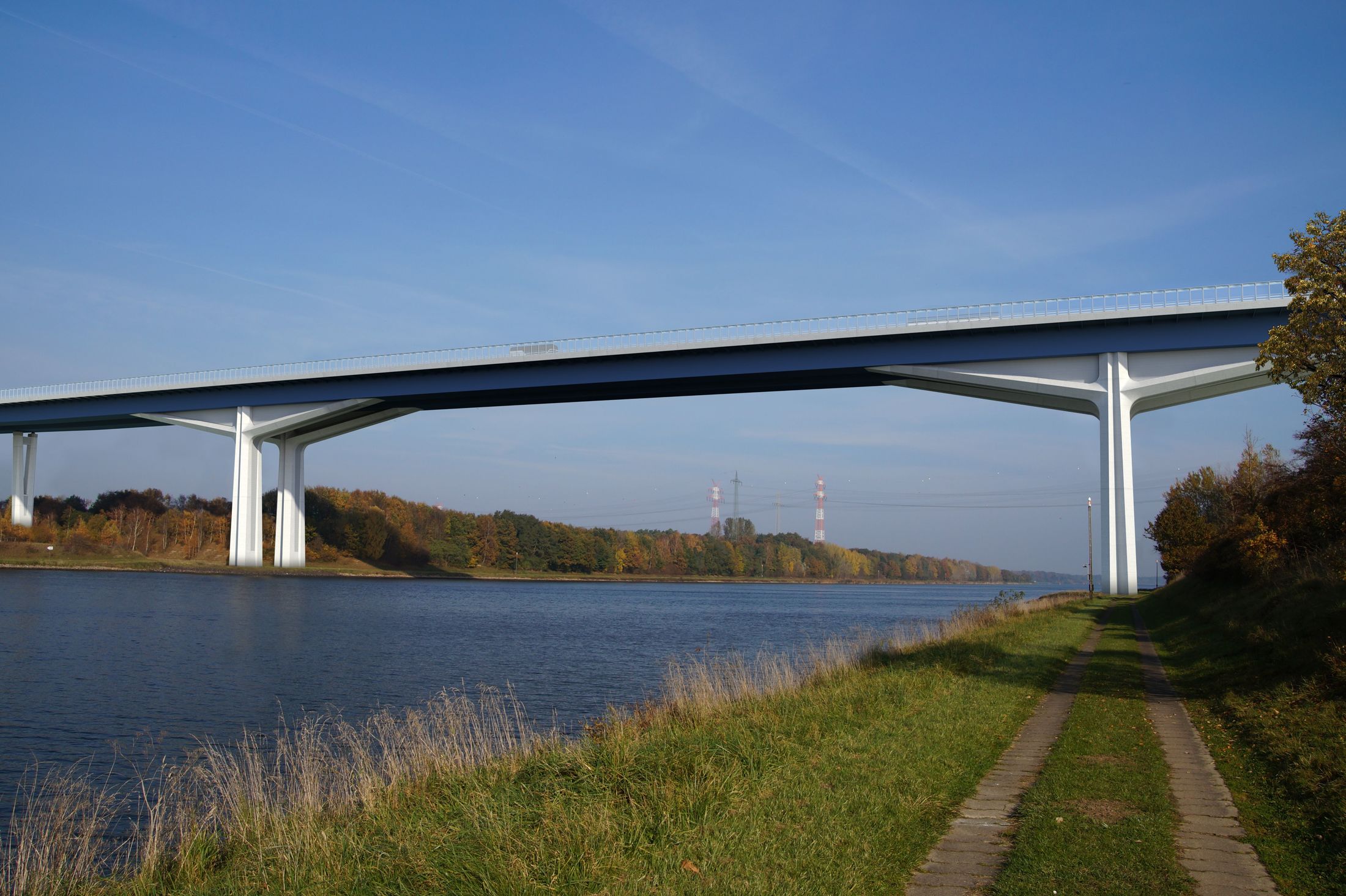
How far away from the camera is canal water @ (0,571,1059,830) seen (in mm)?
16891

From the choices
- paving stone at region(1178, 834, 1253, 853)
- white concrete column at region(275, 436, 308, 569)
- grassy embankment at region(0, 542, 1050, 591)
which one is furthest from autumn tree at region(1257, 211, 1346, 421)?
white concrete column at region(275, 436, 308, 569)

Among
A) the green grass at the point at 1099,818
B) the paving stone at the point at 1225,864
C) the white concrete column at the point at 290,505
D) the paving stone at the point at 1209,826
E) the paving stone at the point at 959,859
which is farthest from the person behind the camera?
the white concrete column at the point at 290,505

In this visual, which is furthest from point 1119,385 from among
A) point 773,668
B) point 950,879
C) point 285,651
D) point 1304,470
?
point 950,879

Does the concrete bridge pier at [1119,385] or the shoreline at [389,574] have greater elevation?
the concrete bridge pier at [1119,385]

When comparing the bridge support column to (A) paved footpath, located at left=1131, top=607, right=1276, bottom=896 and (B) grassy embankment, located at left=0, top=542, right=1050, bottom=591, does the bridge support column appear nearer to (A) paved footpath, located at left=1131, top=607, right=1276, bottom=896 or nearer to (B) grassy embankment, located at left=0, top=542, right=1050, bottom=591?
(B) grassy embankment, located at left=0, top=542, right=1050, bottom=591

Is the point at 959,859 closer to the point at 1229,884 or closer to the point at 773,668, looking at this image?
the point at 1229,884

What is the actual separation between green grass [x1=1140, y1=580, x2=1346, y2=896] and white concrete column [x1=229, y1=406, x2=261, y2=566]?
65.2 meters

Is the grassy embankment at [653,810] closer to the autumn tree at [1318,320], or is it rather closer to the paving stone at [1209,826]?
the paving stone at [1209,826]

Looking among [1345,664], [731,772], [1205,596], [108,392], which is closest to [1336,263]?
[1345,664]

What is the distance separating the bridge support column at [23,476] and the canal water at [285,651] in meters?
30.9

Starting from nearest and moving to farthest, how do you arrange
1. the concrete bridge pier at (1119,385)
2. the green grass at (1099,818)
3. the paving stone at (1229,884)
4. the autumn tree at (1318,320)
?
the paving stone at (1229,884), the green grass at (1099,818), the autumn tree at (1318,320), the concrete bridge pier at (1119,385)

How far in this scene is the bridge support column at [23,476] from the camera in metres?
87.4

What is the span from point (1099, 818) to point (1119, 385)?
4404 centimetres

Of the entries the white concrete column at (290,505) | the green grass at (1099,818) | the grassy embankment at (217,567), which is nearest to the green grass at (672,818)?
the green grass at (1099,818)
